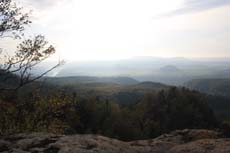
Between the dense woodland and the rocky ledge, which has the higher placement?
the rocky ledge

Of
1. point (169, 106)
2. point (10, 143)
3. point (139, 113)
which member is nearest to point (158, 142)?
point (10, 143)

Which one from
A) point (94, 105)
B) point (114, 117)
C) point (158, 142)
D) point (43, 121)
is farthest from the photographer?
A: point (114, 117)

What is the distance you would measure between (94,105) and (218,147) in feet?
253

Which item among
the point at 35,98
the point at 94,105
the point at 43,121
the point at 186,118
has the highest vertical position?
the point at 35,98

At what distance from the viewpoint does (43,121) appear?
82.1ft

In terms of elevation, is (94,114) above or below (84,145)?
below

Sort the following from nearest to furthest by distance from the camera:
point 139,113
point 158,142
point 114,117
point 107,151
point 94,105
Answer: point 107,151, point 158,142, point 94,105, point 114,117, point 139,113

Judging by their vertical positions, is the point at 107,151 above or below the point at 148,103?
above

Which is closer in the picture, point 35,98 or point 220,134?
point 220,134

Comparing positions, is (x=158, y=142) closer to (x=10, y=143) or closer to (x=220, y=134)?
(x=220, y=134)

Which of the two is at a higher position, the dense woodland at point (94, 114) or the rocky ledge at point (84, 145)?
the rocky ledge at point (84, 145)

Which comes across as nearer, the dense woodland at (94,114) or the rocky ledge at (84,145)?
the rocky ledge at (84,145)

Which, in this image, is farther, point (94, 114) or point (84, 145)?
point (94, 114)

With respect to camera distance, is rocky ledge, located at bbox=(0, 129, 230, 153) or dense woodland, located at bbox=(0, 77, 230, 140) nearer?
rocky ledge, located at bbox=(0, 129, 230, 153)
